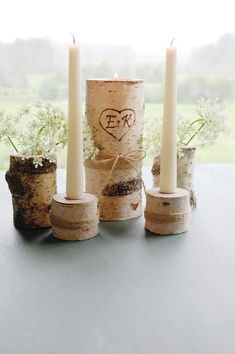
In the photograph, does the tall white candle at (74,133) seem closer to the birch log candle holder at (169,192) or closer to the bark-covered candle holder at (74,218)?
the bark-covered candle holder at (74,218)

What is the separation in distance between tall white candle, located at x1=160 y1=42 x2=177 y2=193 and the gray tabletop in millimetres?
98

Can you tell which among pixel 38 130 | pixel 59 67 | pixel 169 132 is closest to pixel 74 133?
pixel 38 130

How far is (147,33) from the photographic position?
5.17 feet

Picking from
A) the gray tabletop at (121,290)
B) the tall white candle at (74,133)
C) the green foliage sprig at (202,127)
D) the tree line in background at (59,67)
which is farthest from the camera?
the tree line in background at (59,67)

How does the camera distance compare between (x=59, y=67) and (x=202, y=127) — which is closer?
(x=202, y=127)

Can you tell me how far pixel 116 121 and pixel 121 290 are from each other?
0.36 m

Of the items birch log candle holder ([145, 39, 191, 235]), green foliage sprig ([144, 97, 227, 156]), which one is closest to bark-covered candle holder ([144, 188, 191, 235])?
birch log candle holder ([145, 39, 191, 235])

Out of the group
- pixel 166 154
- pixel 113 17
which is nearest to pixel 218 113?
pixel 166 154

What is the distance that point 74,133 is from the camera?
867 millimetres

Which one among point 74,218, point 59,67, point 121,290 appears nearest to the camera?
point 121,290

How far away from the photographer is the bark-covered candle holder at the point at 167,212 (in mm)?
889

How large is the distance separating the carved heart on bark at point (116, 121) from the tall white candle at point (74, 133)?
79 mm

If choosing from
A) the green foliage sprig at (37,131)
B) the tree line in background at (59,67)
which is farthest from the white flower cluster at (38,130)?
the tree line in background at (59,67)

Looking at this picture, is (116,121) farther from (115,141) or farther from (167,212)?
(167,212)
